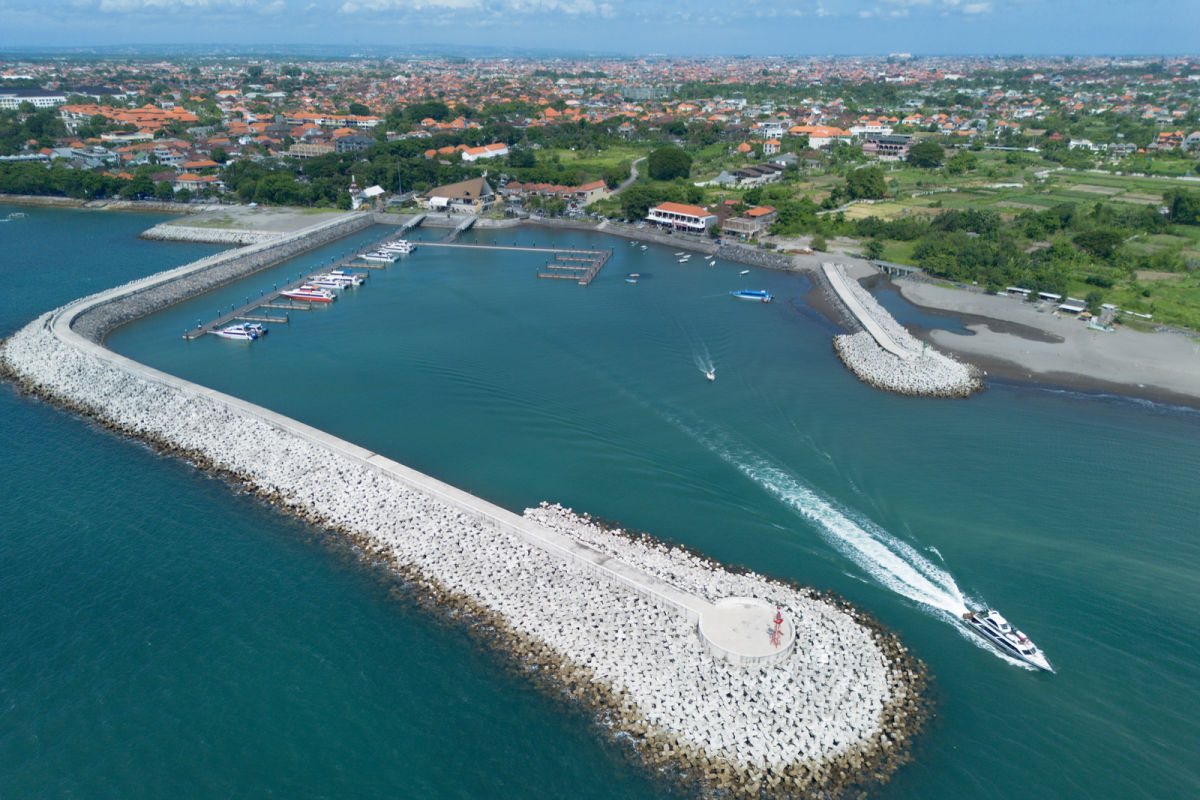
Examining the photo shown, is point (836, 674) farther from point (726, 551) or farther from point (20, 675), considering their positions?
point (20, 675)

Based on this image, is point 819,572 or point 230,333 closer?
point 819,572

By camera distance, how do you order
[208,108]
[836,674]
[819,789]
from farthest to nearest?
[208,108] → [836,674] → [819,789]

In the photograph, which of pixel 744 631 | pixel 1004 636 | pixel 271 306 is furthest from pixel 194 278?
pixel 1004 636

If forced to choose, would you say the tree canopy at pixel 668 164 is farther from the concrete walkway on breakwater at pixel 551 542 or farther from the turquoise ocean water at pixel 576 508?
the concrete walkway on breakwater at pixel 551 542

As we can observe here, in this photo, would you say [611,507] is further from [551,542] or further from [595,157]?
[595,157]

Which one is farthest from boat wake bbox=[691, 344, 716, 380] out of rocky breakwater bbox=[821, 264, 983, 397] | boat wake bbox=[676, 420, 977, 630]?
boat wake bbox=[676, 420, 977, 630]

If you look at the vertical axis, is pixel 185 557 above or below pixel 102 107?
below

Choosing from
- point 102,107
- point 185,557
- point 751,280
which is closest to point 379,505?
point 185,557
